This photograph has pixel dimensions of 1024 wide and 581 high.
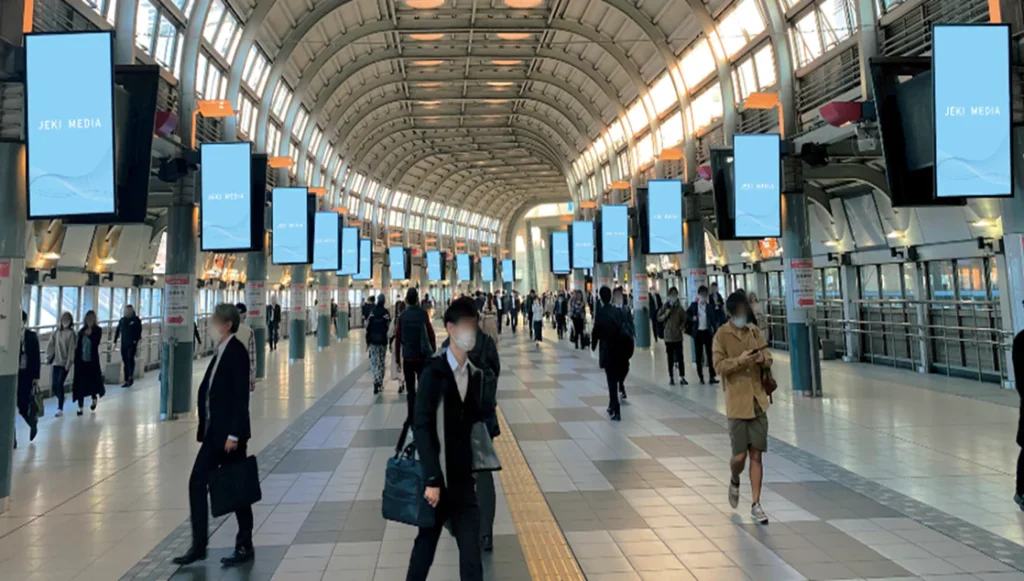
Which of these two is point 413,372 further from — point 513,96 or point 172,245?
point 513,96

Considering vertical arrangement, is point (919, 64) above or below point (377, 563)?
above

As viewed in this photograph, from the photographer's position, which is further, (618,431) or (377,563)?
(618,431)

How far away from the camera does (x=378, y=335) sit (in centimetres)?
1271

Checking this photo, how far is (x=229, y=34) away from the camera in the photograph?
67.2ft

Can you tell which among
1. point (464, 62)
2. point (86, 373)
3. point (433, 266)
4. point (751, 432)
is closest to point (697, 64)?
point (464, 62)

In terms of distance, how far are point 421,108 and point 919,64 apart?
1219 inches

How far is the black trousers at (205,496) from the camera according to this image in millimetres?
4477

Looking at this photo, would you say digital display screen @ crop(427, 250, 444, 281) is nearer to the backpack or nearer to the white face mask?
the backpack

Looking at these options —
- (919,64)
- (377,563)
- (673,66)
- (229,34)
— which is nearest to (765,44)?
(673,66)

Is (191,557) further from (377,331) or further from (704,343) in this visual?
(704,343)

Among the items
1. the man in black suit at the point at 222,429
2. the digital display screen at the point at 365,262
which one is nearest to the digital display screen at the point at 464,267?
the digital display screen at the point at 365,262

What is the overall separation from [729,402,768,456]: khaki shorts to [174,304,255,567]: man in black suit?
3632 mm

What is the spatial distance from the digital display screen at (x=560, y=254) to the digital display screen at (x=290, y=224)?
13413mm

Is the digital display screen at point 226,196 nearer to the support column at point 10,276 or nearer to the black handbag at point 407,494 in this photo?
the support column at point 10,276
